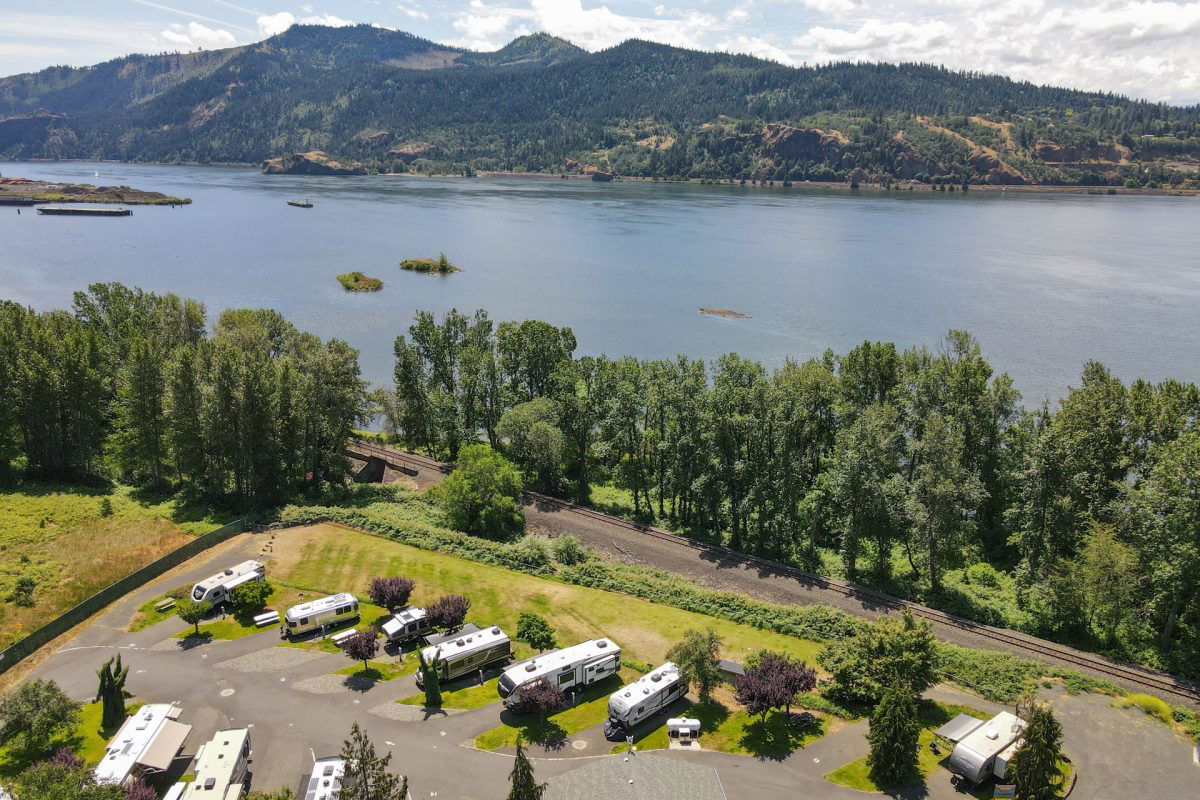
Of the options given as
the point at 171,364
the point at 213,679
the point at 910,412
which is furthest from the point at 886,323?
the point at 213,679

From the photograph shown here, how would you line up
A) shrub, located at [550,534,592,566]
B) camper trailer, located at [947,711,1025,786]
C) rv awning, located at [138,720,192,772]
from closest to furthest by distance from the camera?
1. rv awning, located at [138,720,192,772]
2. camper trailer, located at [947,711,1025,786]
3. shrub, located at [550,534,592,566]

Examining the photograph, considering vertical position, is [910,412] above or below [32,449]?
above

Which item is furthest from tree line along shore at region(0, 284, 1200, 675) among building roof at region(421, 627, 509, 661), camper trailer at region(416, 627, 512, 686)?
camper trailer at region(416, 627, 512, 686)

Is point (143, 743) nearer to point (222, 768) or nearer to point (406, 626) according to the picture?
point (222, 768)

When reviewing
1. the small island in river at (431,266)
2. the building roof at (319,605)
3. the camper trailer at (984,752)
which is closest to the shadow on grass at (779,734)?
the camper trailer at (984,752)

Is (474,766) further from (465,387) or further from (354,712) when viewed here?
(465,387)

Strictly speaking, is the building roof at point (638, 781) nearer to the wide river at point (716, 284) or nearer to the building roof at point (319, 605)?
the building roof at point (319, 605)

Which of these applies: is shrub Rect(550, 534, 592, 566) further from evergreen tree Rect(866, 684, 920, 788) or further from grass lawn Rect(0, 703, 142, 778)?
grass lawn Rect(0, 703, 142, 778)
